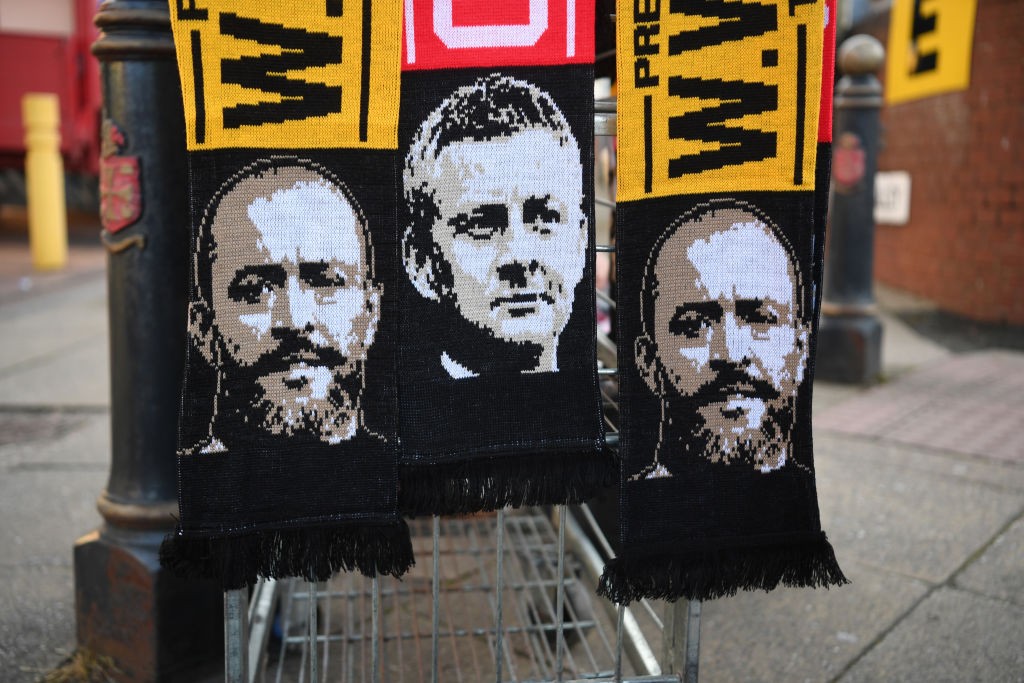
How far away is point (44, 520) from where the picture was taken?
3.40 m

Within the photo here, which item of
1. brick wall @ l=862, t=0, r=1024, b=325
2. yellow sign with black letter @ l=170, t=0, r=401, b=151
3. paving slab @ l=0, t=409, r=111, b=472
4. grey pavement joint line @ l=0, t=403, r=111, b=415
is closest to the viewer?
yellow sign with black letter @ l=170, t=0, r=401, b=151

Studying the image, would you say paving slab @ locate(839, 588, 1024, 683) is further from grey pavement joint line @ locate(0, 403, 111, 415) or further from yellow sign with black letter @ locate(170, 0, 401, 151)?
grey pavement joint line @ locate(0, 403, 111, 415)

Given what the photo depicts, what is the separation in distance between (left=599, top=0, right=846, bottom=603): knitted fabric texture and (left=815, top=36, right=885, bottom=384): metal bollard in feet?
11.5

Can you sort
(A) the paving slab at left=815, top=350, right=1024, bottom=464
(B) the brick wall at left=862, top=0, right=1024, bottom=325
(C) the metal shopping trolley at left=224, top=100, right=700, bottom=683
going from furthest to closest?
(B) the brick wall at left=862, top=0, right=1024, bottom=325, (A) the paving slab at left=815, top=350, right=1024, bottom=464, (C) the metal shopping trolley at left=224, top=100, right=700, bottom=683

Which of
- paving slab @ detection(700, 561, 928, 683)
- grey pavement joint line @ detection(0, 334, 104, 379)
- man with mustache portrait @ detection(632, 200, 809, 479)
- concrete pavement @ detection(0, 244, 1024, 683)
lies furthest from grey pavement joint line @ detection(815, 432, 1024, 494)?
grey pavement joint line @ detection(0, 334, 104, 379)

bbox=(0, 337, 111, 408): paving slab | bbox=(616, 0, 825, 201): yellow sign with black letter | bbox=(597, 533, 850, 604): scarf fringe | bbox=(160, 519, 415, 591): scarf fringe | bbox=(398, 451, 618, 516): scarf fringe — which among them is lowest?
bbox=(0, 337, 111, 408): paving slab

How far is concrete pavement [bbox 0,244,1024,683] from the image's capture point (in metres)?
2.57

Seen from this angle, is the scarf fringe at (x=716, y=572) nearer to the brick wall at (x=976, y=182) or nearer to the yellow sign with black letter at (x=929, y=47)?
the brick wall at (x=976, y=182)

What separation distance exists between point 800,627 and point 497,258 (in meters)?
1.66

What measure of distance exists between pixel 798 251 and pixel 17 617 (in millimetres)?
2399

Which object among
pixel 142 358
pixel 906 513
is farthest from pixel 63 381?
pixel 906 513

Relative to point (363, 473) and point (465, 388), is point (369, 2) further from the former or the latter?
point (363, 473)

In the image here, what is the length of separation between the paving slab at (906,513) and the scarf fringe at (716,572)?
1355 millimetres

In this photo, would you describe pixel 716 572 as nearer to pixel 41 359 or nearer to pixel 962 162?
pixel 41 359
